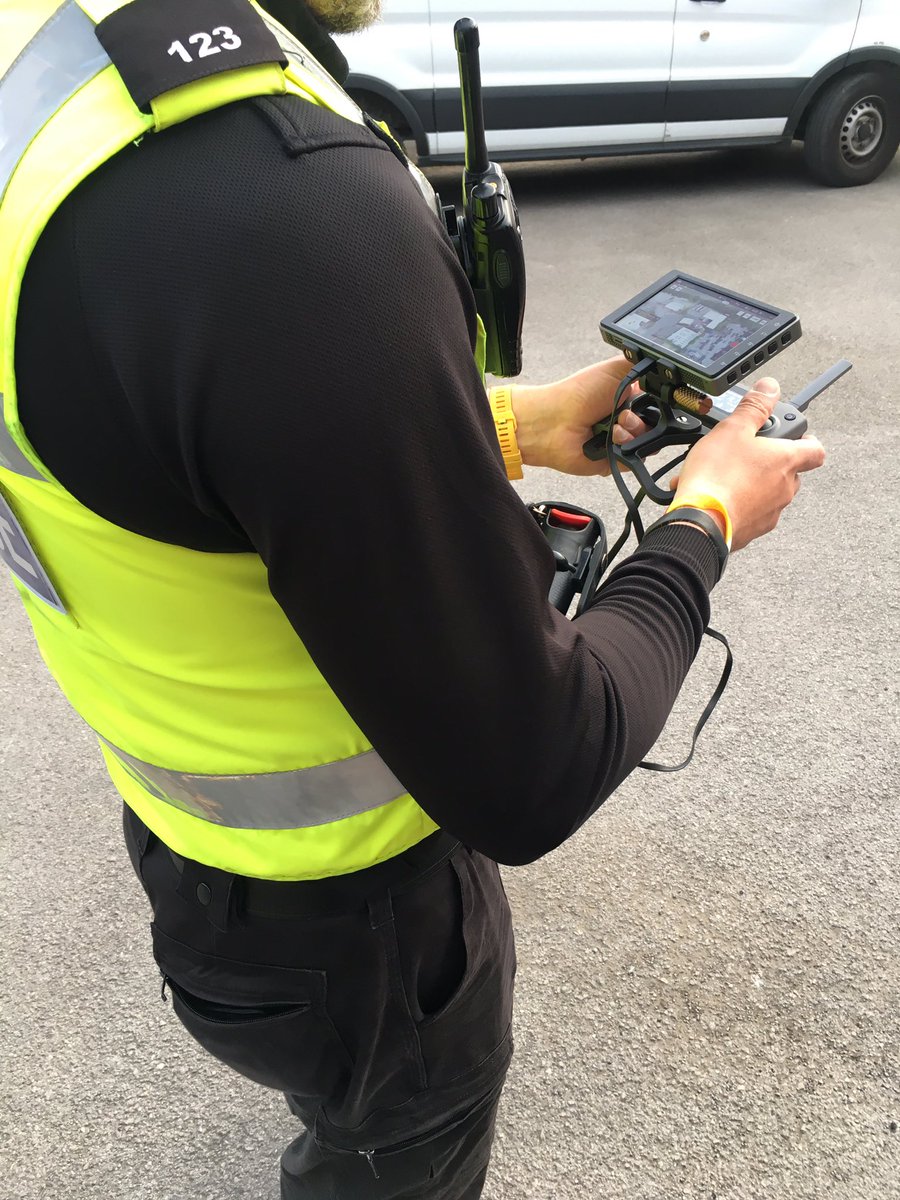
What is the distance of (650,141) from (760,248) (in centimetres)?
124

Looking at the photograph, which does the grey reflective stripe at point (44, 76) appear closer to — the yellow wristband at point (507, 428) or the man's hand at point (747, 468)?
the man's hand at point (747, 468)

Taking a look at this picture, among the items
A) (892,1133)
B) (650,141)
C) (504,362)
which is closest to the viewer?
(504,362)

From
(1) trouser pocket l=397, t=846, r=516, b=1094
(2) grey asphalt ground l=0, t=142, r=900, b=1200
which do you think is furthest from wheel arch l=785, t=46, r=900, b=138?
(1) trouser pocket l=397, t=846, r=516, b=1094

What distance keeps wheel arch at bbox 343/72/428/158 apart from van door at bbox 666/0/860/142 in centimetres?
150

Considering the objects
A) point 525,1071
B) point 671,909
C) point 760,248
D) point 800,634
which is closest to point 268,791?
point 525,1071

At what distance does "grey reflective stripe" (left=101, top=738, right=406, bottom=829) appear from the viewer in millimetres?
898

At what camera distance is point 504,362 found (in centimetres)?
115

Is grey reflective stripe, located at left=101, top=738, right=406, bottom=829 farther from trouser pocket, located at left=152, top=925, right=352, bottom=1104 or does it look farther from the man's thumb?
the man's thumb

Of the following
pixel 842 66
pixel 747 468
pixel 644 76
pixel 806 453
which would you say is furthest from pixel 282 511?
pixel 842 66

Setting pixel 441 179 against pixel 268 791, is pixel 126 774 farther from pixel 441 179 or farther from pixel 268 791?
pixel 441 179

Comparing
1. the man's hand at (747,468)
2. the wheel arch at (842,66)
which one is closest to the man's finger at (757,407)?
the man's hand at (747,468)

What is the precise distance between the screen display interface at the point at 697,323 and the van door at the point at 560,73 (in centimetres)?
472

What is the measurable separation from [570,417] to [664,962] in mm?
1283

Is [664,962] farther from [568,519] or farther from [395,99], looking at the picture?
[395,99]
